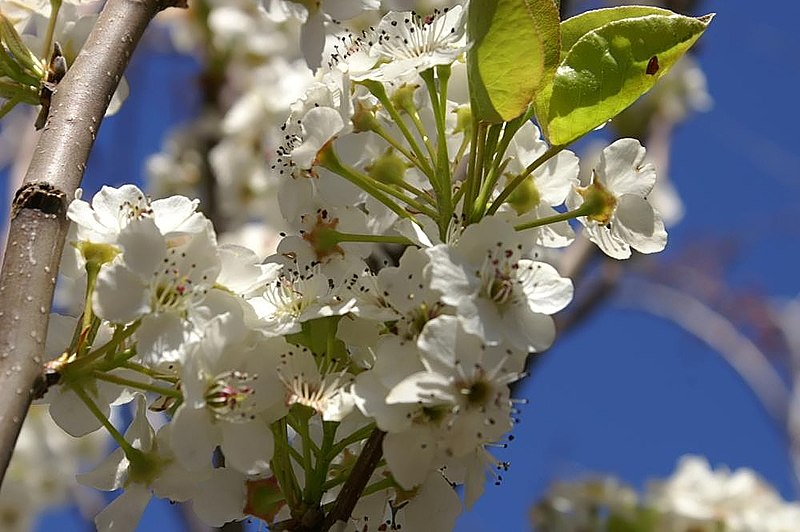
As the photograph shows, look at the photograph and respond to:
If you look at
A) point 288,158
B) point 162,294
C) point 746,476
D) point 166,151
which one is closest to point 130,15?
point 288,158

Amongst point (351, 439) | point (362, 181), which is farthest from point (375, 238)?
point (351, 439)

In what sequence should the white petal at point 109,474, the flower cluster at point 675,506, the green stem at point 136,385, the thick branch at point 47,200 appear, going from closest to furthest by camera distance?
1. the thick branch at point 47,200
2. the green stem at point 136,385
3. the white petal at point 109,474
4. the flower cluster at point 675,506

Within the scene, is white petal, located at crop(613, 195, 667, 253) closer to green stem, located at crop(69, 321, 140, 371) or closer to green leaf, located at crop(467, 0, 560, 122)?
green leaf, located at crop(467, 0, 560, 122)

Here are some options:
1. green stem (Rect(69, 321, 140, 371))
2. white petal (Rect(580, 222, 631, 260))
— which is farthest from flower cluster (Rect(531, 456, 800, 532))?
green stem (Rect(69, 321, 140, 371))

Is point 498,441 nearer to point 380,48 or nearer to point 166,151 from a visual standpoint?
point 380,48

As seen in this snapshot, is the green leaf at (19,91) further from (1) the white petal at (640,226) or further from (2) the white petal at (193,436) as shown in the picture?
(1) the white petal at (640,226)

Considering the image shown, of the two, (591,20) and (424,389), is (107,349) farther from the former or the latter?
(591,20)

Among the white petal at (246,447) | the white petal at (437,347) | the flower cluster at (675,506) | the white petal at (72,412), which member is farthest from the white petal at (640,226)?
the flower cluster at (675,506)
